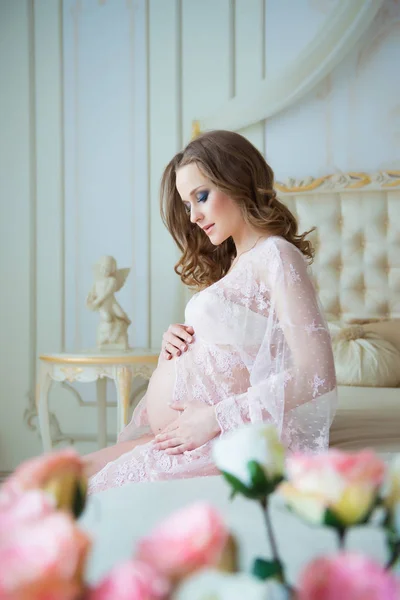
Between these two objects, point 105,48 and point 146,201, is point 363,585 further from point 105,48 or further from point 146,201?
point 105,48

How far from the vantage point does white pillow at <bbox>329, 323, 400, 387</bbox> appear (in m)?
2.35

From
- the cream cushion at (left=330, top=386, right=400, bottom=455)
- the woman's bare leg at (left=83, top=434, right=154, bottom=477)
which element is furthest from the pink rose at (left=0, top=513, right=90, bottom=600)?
the woman's bare leg at (left=83, top=434, right=154, bottom=477)

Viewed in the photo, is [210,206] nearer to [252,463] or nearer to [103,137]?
[252,463]

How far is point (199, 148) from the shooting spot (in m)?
1.61

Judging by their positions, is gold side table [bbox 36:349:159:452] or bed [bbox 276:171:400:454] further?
bed [bbox 276:171:400:454]

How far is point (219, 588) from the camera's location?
25 cm

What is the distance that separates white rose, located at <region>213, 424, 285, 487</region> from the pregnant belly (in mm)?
1173

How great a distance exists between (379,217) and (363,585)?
2.84 meters

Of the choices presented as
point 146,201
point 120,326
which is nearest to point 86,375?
point 120,326

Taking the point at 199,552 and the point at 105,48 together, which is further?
the point at 105,48

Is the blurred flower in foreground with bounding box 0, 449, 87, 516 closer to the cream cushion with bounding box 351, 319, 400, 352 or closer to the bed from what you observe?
the cream cushion with bounding box 351, 319, 400, 352

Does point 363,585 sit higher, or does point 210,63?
point 210,63

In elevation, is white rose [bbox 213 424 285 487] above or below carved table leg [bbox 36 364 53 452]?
above

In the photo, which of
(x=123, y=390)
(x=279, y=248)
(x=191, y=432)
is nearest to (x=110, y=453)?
(x=191, y=432)
